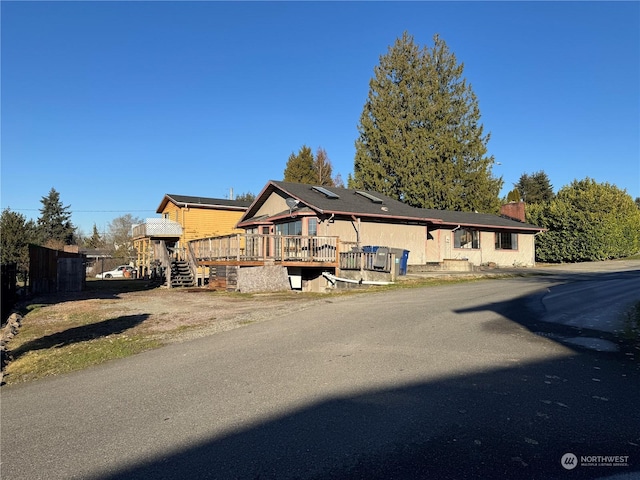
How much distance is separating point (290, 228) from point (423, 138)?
80.0 ft

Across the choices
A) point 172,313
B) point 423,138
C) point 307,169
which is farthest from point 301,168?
Answer: point 172,313

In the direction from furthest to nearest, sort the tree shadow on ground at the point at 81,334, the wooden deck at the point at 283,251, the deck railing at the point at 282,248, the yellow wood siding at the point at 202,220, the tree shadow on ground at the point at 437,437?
the yellow wood siding at the point at 202,220 → the deck railing at the point at 282,248 → the wooden deck at the point at 283,251 → the tree shadow on ground at the point at 81,334 → the tree shadow on ground at the point at 437,437

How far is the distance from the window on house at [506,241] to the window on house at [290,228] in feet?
50.4

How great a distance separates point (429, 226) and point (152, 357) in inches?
869

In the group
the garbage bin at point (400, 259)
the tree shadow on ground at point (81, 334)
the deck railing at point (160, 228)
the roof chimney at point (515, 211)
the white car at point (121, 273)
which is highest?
the roof chimney at point (515, 211)

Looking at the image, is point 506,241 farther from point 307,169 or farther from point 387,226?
point 307,169

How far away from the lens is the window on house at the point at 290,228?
23502 millimetres

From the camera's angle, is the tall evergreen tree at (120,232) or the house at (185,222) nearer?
the house at (185,222)

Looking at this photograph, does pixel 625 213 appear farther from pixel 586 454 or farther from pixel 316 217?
pixel 586 454

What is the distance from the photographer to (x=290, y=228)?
24.7 m

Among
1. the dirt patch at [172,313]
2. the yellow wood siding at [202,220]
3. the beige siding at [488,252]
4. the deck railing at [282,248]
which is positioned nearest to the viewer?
the dirt patch at [172,313]

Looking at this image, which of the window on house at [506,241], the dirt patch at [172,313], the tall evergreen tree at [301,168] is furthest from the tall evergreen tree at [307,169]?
the dirt patch at [172,313]

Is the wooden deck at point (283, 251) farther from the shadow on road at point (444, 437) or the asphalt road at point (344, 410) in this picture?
the shadow on road at point (444, 437)

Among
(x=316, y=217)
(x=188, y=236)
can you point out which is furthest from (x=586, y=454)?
(x=188, y=236)
